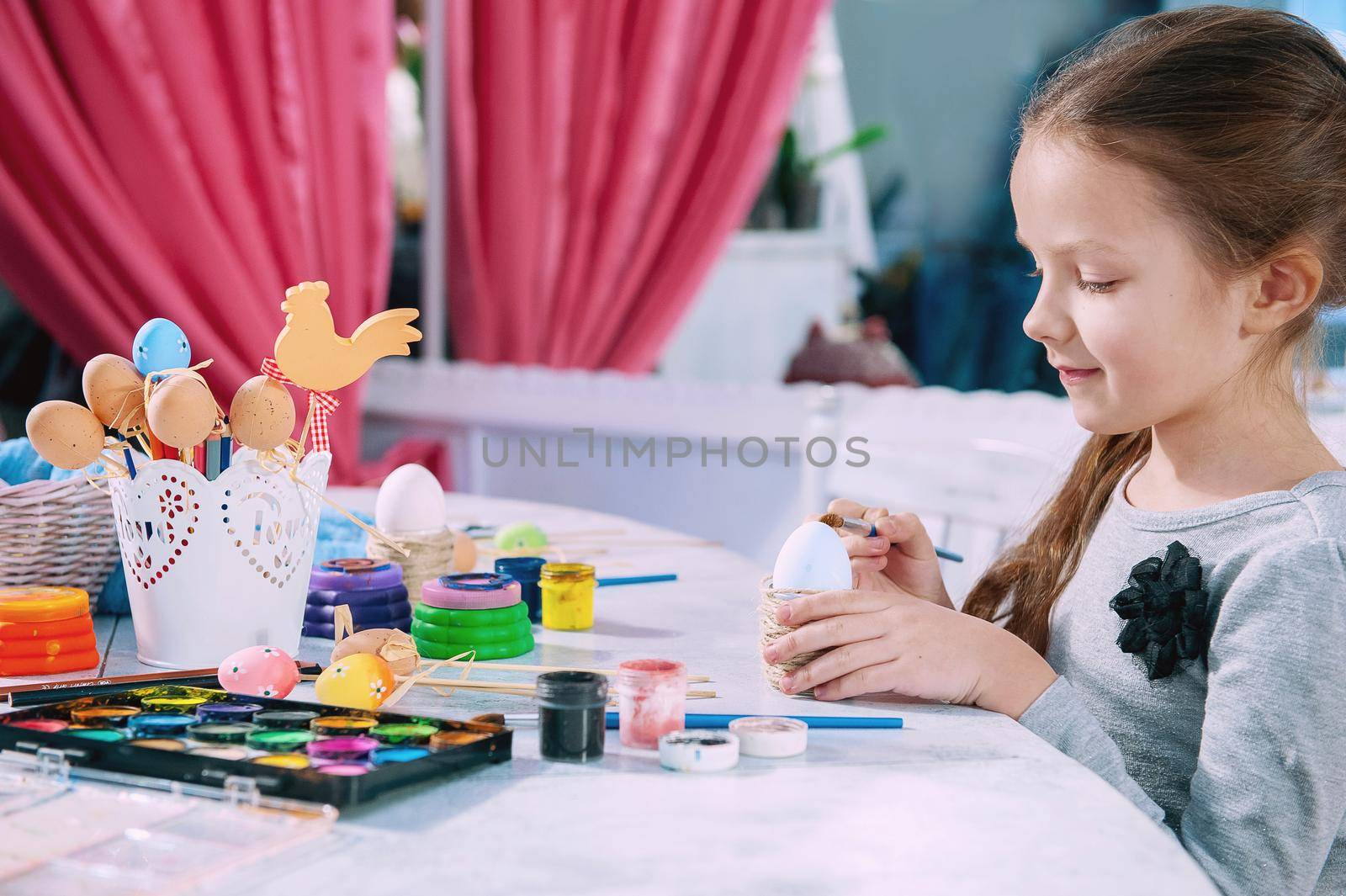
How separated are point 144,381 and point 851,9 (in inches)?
112

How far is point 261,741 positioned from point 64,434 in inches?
12.3

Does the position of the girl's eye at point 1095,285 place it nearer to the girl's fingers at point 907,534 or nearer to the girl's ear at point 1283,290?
the girl's ear at point 1283,290

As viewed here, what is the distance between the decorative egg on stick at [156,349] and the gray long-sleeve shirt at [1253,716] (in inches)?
25.5

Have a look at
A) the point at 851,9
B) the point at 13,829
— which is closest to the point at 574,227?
the point at 851,9

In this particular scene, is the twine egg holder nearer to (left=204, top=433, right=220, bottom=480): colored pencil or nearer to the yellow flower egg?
the yellow flower egg

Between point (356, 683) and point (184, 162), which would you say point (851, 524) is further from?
point (184, 162)

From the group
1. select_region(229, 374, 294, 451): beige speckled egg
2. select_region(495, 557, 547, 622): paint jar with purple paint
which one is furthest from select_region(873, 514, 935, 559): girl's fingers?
select_region(229, 374, 294, 451): beige speckled egg

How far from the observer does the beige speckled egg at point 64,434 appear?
868 millimetres

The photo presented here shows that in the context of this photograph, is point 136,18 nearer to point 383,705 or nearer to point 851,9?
point 383,705

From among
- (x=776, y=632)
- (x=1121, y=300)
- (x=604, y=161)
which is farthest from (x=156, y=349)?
(x=604, y=161)

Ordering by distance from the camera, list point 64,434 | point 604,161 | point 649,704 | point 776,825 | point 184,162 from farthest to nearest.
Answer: point 604,161 < point 184,162 < point 64,434 < point 649,704 < point 776,825

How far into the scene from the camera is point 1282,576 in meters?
0.83

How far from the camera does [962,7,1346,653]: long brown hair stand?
93 centimetres

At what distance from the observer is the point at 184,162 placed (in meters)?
2.13
